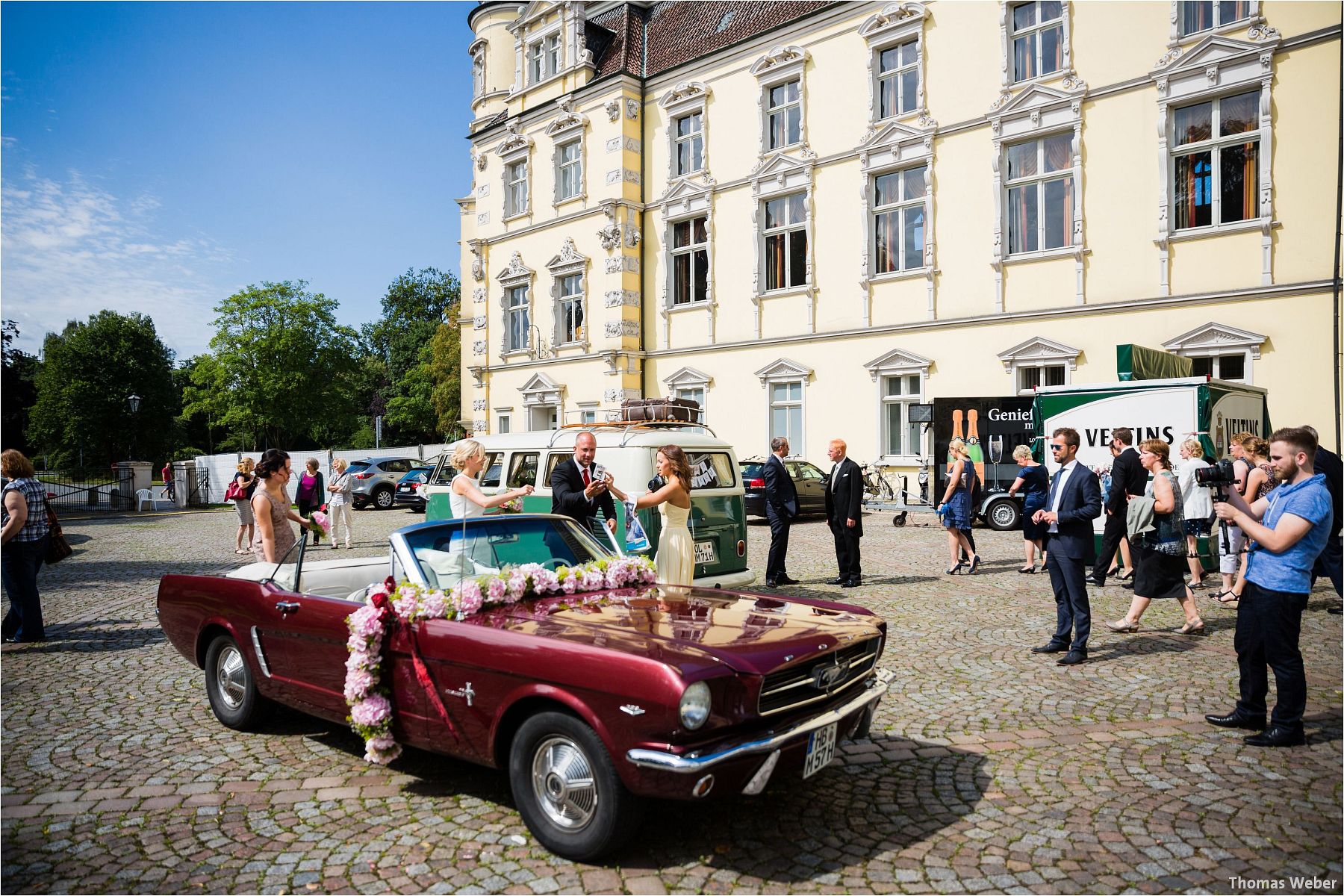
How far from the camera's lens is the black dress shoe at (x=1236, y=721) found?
5.44m

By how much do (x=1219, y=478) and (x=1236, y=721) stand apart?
5.04 feet

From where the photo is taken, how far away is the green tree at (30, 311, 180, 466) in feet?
188

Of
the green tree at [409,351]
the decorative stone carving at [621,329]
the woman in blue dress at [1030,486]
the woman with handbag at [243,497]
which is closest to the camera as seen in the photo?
the woman in blue dress at [1030,486]

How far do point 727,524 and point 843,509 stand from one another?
2423 millimetres

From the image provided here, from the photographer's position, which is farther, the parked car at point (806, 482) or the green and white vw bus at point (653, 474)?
the parked car at point (806, 482)

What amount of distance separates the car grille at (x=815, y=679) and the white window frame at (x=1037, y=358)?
56.3ft

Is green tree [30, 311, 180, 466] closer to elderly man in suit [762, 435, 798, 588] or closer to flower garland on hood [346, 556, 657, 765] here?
elderly man in suit [762, 435, 798, 588]

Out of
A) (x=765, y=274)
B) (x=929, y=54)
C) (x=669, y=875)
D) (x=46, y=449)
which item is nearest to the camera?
(x=669, y=875)

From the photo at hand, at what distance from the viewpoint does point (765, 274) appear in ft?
83.8

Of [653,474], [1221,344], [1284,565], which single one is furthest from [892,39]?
[1284,565]

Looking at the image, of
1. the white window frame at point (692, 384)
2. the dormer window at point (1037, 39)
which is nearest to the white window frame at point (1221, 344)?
the dormer window at point (1037, 39)

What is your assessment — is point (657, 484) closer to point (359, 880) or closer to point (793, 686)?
point (793, 686)

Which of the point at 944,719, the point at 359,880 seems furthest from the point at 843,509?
the point at 359,880

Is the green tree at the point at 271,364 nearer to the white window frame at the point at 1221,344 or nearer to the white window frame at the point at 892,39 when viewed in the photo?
the white window frame at the point at 892,39
